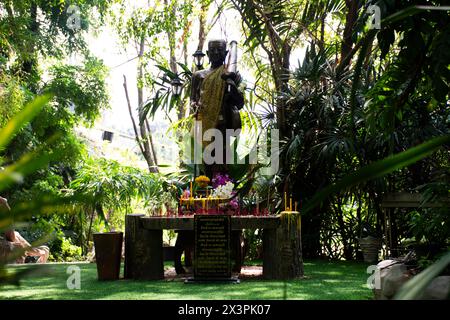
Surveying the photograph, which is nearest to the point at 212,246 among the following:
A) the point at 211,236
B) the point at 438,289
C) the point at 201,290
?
the point at 211,236

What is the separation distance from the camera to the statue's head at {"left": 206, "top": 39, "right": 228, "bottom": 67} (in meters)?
7.96

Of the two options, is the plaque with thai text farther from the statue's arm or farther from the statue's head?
the statue's head

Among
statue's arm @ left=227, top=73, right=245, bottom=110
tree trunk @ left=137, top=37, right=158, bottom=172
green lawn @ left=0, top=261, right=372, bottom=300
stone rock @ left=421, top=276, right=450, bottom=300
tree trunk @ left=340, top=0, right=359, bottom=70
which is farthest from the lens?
tree trunk @ left=137, top=37, right=158, bottom=172

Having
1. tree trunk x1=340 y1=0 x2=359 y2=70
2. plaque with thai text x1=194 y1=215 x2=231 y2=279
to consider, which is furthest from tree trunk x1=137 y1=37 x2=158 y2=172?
plaque with thai text x1=194 y1=215 x2=231 y2=279

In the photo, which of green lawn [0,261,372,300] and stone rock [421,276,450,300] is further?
green lawn [0,261,372,300]

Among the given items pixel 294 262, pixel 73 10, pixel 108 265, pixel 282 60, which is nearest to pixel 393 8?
pixel 294 262

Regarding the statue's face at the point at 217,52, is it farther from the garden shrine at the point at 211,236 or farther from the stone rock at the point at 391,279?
the stone rock at the point at 391,279

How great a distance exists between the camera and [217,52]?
7984mm

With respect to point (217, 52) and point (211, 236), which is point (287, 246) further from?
point (217, 52)

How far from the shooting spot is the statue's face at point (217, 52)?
7.97 meters

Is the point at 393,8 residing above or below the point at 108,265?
above
